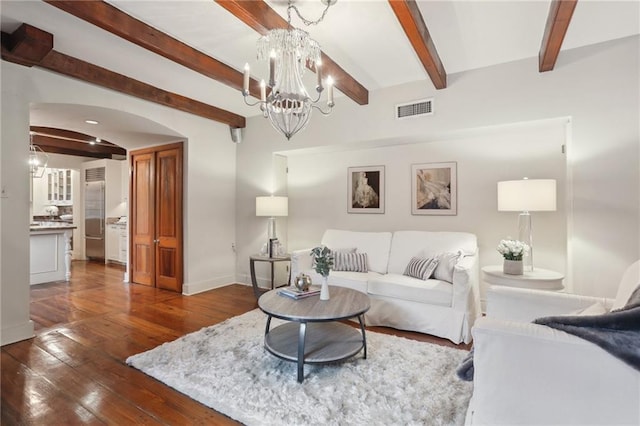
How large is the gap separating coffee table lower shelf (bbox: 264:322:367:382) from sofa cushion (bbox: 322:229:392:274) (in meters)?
1.22

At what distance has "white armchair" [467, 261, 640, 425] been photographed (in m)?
1.16

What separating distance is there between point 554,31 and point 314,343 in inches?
119

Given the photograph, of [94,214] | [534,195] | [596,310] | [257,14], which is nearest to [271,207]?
[257,14]

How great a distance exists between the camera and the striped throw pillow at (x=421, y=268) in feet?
10.9

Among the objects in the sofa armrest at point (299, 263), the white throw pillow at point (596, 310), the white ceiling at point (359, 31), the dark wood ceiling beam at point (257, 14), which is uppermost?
the white ceiling at point (359, 31)

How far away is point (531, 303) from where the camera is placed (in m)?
2.08

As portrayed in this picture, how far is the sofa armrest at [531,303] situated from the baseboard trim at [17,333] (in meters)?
4.04

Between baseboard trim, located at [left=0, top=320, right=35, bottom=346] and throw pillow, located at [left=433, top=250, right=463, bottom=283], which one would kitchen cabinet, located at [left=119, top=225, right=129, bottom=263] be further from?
throw pillow, located at [left=433, top=250, right=463, bottom=283]

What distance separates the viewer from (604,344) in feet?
3.81

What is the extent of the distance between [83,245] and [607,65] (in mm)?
9955

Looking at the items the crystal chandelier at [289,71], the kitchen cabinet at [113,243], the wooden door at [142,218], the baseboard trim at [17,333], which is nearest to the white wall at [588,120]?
the crystal chandelier at [289,71]

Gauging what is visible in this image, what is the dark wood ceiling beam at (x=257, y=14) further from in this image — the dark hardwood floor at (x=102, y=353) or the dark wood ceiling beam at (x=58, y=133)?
the dark wood ceiling beam at (x=58, y=133)

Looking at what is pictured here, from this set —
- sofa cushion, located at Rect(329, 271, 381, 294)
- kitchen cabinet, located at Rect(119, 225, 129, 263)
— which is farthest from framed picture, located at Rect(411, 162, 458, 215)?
kitchen cabinet, located at Rect(119, 225, 129, 263)

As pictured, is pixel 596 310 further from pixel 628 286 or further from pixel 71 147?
pixel 71 147
